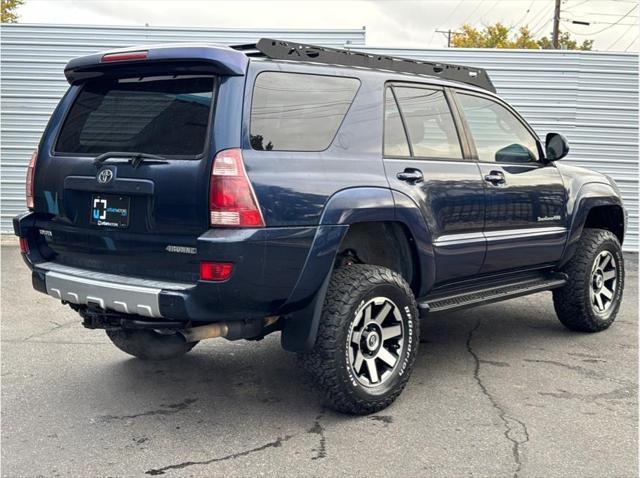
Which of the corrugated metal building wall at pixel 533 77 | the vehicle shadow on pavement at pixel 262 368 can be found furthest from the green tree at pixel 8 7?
the vehicle shadow on pavement at pixel 262 368

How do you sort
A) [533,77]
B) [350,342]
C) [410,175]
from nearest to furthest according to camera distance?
[350,342], [410,175], [533,77]

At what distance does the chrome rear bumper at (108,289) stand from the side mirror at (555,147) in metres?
3.34

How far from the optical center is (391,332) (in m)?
4.25

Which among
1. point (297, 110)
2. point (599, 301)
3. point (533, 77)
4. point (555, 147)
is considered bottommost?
point (599, 301)

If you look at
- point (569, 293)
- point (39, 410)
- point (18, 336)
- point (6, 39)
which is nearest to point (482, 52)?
point (569, 293)

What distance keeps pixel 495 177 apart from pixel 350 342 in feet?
5.89

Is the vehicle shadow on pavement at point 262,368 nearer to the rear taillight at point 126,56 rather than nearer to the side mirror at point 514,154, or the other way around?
the side mirror at point 514,154

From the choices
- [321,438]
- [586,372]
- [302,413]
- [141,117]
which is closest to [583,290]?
[586,372]

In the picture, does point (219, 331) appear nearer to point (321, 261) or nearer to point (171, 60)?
point (321, 261)

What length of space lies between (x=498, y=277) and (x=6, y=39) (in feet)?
31.7

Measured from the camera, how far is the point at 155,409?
4.22 metres

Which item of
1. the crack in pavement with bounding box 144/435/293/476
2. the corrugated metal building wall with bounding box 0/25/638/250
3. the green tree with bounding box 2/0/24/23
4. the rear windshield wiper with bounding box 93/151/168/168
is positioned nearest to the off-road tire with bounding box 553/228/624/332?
the crack in pavement with bounding box 144/435/293/476

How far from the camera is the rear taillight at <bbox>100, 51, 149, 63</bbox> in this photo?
3.85 meters

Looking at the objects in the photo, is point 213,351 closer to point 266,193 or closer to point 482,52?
point 266,193
